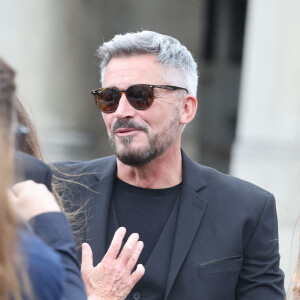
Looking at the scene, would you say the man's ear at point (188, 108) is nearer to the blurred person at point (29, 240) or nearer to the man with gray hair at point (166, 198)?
the man with gray hair at point (166, 198)

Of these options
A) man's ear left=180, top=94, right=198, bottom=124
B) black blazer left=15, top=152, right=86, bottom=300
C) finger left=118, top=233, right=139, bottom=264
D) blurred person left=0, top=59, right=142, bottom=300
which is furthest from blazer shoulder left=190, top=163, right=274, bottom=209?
black blazer left=15, top=152, right=86, bottom=300

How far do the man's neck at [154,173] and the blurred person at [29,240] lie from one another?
1155 millimetres

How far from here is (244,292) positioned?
316 cm

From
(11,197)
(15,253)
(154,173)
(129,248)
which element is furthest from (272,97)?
(15,253)

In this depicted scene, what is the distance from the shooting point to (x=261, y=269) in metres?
3.16

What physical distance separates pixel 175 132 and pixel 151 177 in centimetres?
27

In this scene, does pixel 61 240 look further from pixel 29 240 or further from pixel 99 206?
pixel 99 206

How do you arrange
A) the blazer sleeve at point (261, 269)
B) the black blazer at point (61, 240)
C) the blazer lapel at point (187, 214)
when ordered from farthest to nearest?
the blazer sleeve at point (261, 269) < the blazer lapel at point (187, 214) < the black blazer at point (61, 240)

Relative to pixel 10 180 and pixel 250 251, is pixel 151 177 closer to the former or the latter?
pixel 250 251

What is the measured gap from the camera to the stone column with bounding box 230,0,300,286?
8.20 meters

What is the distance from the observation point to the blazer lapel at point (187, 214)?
3.04 m

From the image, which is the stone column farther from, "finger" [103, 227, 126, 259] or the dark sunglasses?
"finger" [103, 227, 126, 259]

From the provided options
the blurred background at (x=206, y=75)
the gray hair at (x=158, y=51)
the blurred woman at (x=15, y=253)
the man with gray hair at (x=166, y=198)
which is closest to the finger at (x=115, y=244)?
the man with gray hair at (x=166, y=198)

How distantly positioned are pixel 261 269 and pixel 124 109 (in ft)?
3.05
